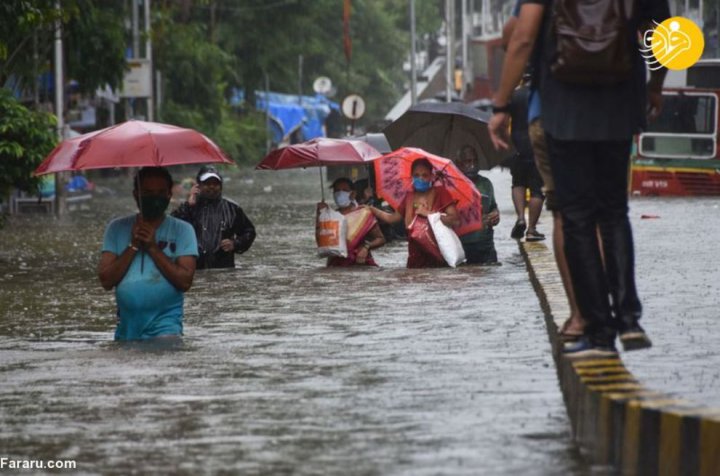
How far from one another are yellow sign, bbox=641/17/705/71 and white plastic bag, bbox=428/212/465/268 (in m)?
2.47

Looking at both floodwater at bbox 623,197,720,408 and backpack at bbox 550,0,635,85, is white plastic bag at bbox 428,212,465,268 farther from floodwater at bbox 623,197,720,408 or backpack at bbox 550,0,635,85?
backpack at bbox 550,0,635,85

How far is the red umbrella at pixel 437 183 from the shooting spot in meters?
17.5

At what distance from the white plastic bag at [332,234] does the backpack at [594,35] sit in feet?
33.6

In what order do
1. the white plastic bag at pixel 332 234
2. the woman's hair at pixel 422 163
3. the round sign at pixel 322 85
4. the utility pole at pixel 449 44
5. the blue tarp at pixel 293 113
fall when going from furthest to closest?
the utility pole at pixel 449 44 → the blue tarp at pixel 293 113 → the round sign at pixel 322 85 → the white plastic bag at pixel 332 234 → the woman's hair at pixel 422 163

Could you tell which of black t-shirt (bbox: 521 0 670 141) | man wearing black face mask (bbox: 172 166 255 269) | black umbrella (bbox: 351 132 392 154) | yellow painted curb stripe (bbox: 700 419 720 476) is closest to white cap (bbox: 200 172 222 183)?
man wearing black face mask (bbox: 172 166 255 269)

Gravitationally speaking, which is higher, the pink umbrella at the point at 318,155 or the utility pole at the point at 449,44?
the utility pole at the point at 449,44

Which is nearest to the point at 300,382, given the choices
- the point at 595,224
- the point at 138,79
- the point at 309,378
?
the point at 309,378

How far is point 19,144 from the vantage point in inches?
804

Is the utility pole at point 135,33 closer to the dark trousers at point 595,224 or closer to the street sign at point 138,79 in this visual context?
the street sign at point 138,79

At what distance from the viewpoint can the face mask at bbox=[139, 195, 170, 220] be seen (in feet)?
35.7

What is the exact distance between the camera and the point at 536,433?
7.64 meters

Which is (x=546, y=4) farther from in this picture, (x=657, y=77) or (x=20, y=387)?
(x=20, y=387)

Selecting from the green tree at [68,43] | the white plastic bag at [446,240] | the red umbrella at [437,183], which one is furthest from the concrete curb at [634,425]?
the green tree at [68,43]

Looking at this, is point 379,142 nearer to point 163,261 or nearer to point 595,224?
point 163,261
